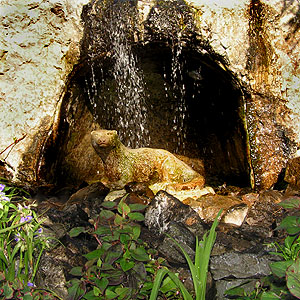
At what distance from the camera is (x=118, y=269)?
1713 mm

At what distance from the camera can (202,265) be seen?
1646 mm

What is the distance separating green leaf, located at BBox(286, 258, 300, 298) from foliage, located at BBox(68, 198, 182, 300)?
1.86 feet

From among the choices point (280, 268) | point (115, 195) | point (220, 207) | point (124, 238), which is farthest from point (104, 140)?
point (280, 268)

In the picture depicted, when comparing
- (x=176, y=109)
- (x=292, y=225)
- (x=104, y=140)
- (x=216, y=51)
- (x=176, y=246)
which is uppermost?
(x=216, y=51)

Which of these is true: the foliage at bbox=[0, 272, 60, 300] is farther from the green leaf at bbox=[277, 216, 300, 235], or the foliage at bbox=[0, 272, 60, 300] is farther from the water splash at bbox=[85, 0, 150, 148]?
the water splash at bbox=[85, 0, 150, 148]

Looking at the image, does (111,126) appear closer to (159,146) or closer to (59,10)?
(159,146)

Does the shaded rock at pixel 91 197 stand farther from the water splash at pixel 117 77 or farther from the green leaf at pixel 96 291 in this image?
the water splash at pixel 117 77

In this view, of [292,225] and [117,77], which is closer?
[292,225]

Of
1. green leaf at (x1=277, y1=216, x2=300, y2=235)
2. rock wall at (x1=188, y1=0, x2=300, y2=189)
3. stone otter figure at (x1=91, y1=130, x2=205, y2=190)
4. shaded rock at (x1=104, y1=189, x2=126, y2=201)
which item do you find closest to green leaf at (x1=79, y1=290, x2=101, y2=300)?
green leaf at (x1=277, y1=216, x2=300, y2=235)

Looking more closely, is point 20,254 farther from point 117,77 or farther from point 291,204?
point 117,77

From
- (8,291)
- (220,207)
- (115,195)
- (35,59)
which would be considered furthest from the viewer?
(35,59)

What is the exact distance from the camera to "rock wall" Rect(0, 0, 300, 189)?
154 inches

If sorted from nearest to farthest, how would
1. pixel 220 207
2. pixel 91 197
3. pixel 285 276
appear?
pixel 285 276
pixel 220 207
pixel 91 197

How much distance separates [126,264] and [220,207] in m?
1.64
